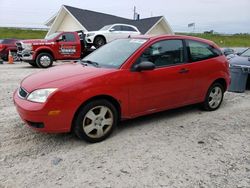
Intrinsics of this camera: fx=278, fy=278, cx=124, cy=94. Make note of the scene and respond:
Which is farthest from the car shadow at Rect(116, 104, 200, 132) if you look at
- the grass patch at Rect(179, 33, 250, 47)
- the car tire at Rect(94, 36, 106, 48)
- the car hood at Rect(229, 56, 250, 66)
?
the grass patch at Rect(179, 33, 250, 47)

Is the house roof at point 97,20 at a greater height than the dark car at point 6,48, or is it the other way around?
the house roof at point 97,20

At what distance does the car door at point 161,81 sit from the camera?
4.51 metres

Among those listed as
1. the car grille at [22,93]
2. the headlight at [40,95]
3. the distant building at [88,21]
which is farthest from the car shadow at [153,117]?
the distant building at [88,21]

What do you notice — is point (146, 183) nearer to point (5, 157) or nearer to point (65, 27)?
point (5, 157)

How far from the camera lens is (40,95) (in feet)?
12.5

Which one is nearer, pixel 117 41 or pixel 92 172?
pixel 92 172

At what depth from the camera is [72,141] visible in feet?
13.9

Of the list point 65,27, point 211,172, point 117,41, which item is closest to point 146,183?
point 211,172

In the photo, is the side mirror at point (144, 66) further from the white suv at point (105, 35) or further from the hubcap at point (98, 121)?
the white suv at point (105, 35)

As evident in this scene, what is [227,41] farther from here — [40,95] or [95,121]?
[40,95]

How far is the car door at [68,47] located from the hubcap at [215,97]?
10.0 metres

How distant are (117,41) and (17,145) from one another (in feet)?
8.55

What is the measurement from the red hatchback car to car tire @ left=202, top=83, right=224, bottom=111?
2cm

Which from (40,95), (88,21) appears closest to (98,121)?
(40,95)
